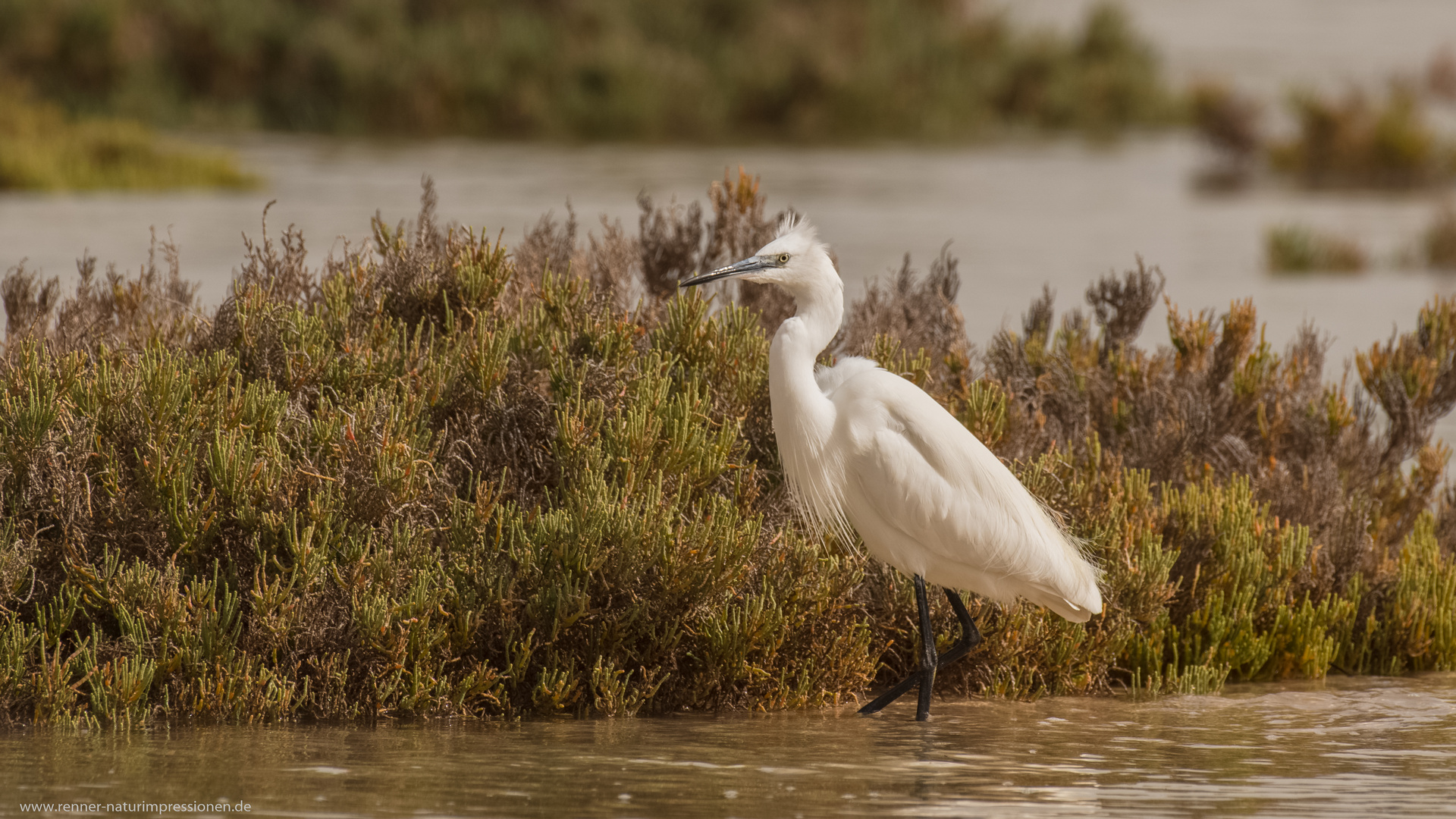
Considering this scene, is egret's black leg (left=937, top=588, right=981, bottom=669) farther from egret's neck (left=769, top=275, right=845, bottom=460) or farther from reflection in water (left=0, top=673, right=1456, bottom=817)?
egret's neck (left=769, top=275, right=845, bottom=460)

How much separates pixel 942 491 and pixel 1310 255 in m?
15.0

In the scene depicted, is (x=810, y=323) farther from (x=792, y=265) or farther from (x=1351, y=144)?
(x=1351, y=144)

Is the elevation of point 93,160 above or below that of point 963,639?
above

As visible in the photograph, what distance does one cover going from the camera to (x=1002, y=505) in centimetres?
668

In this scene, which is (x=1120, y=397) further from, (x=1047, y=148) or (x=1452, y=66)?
(x=1452, y=66)

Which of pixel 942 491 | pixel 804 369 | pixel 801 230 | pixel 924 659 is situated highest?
pixel 801 230

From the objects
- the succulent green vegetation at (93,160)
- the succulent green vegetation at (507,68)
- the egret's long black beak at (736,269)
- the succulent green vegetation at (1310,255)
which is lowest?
the egret's long black beak at (736,269)

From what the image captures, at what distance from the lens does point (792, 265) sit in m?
6.35

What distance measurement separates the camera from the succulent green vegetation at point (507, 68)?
3186 centimetres

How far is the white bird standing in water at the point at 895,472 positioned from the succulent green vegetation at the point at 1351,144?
2566 cm

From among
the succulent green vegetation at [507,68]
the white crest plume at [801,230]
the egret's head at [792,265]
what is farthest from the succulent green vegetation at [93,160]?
the egret's head at [792,265]

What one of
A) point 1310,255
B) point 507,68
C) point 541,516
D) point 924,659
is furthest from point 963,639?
point 507,68

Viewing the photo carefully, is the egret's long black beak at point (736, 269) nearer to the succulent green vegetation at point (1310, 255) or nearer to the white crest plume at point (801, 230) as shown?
the white crest plume at point (801, 230)

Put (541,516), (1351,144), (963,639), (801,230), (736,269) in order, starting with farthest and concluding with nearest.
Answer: (1351,144) → (963,639) → (541,516) → (801,230) → (736,269)
